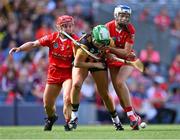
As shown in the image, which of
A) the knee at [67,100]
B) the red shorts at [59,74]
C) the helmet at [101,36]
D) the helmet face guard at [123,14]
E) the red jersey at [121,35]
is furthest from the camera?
the red shorts at [59,74]

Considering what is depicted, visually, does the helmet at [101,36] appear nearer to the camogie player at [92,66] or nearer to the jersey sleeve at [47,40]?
the camogie player at [92,66]

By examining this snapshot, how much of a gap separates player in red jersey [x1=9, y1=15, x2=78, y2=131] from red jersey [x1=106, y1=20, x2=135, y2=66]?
0.62 meters

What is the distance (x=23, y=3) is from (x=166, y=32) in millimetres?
4378

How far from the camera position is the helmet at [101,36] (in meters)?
13.3

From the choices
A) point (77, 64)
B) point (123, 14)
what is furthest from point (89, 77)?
point (77, 64)

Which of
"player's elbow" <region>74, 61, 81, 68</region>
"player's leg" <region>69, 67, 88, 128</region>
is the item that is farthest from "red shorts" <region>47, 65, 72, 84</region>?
"player's elbow" <region>74, 61, 81, 68</region>

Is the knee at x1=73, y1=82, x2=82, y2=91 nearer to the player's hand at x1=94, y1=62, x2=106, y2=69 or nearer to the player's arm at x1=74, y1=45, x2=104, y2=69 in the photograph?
the player's arm at x1=74, y1=45, x2=104, y2=69

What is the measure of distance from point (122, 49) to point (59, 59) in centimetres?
112

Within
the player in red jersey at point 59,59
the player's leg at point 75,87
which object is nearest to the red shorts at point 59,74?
the player in red jersey at point 59,59

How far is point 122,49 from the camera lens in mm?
13836

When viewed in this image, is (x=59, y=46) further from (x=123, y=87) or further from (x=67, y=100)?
(x=123, y=87)

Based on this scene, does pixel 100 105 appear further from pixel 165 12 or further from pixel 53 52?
pixel 53 52

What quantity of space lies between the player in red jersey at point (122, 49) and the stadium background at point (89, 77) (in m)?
6.27

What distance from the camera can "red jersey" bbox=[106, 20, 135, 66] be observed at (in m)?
13.9
